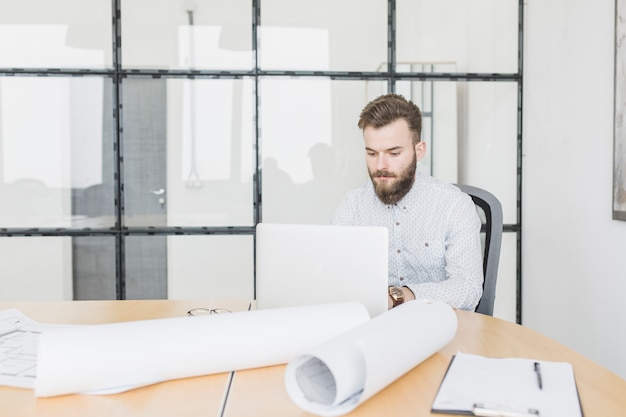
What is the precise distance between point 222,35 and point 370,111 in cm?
174

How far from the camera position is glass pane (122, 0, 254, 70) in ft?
11.7

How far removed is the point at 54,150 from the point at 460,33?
2.73 m

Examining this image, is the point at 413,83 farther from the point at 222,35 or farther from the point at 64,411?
the point at 64,411

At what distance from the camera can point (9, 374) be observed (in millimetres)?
1139

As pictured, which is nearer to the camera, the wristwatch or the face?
the wristwatch

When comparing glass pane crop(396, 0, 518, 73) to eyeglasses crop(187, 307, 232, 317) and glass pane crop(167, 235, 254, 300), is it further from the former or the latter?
eyeglasses crop(187, 307, 232, 317)

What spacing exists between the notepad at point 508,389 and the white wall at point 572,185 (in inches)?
64.2

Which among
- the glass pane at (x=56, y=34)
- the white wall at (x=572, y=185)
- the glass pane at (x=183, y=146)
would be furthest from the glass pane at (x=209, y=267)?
the white wall at (x=572, y=185)

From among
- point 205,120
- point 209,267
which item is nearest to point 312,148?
point 205,120

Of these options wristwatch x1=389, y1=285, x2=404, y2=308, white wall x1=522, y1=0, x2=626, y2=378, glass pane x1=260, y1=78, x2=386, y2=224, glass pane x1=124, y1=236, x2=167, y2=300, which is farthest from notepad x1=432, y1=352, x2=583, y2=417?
glass pane x1=124, y1=236, x2=167, y2=300

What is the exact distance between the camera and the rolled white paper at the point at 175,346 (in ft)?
3.29

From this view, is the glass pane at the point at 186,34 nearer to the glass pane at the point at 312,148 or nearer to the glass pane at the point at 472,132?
the glass pane at the point at 312,148

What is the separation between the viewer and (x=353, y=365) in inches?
36.7

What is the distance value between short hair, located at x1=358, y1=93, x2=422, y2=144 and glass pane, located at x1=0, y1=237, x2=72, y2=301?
2.34 m
